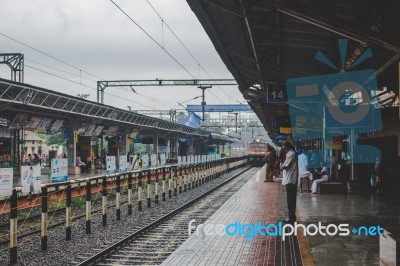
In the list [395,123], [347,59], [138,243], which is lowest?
[138,243]

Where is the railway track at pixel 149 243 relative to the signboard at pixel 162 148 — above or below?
below

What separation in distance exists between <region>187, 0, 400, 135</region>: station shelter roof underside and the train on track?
4060 cm

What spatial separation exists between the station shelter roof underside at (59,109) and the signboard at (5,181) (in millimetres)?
8386

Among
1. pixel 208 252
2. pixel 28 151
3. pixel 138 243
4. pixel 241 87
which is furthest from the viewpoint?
pixel 28 151

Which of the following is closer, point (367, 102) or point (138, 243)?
point (138, 243)

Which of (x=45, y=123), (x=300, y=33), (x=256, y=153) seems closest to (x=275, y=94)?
(x=300, y=33)

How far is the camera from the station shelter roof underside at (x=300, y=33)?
251 inches

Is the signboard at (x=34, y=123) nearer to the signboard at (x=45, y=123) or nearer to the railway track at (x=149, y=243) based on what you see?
the signboard at (x=45, y=123)

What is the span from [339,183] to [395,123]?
105 inches

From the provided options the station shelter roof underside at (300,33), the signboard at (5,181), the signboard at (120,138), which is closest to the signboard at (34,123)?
the signboard at (120,138)

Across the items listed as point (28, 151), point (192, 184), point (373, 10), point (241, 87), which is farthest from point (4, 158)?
point (28, 151)

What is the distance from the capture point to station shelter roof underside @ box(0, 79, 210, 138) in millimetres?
19719

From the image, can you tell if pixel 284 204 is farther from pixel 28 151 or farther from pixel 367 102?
pixel 28 151

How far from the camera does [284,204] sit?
13602mm
